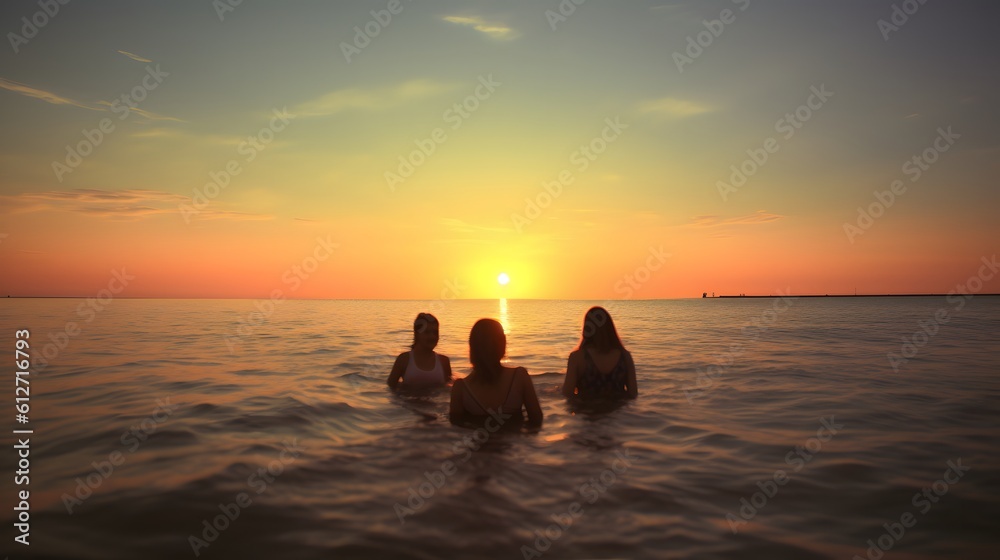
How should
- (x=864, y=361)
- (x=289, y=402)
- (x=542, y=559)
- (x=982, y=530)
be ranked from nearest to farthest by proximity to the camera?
(x=542, y=559), (x=982, y=530), (x=289, y=402), (x=864, y=361)

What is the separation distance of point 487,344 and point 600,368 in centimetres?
292

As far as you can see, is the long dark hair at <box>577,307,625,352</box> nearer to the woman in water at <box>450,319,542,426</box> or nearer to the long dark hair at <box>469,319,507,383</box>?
the woman in water at <box>450,319,542,426</box>

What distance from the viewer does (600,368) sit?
8648mm

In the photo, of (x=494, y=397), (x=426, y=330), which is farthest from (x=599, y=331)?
(x=426, y=330)

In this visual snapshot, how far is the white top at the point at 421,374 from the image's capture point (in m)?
10.0

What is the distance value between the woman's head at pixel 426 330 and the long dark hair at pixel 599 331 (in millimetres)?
2772

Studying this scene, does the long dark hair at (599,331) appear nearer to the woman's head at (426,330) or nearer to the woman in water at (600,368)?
the woman in water at (600,368)

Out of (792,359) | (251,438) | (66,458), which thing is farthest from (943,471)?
(792,359)

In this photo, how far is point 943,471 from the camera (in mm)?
5785

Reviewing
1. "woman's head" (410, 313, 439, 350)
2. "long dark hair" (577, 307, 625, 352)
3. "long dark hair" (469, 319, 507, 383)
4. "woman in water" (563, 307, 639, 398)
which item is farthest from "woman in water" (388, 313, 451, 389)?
"long dark hair" (469, 319, 507, 383)

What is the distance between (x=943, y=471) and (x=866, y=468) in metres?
0.81

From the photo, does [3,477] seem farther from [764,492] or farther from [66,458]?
[764,492]

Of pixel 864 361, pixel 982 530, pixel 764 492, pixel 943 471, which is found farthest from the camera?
pixel 864 361

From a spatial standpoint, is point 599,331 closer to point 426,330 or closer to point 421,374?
point 426,330
